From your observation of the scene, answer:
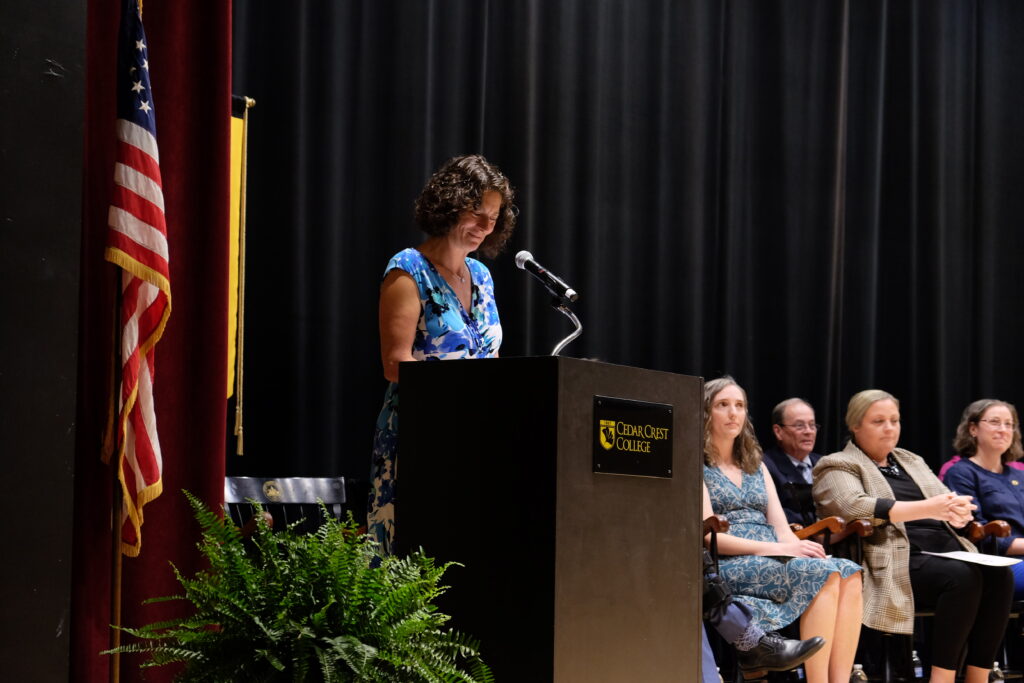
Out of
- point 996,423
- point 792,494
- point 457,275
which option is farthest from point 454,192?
point 996,423

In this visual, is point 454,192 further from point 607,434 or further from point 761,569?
point 761,569

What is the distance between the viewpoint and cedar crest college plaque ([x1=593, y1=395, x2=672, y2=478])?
2.04 meters

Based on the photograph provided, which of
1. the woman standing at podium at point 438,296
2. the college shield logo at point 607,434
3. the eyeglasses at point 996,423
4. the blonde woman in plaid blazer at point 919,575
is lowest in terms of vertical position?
the blonde woman in plaid blazer at point 919,575

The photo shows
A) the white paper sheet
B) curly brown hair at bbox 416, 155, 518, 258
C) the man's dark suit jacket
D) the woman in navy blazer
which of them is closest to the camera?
curly brown hair at bbox 416, 155, 518, 258

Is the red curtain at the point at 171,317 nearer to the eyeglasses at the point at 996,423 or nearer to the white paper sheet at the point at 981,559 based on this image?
the white paper sheet at the point at 981,559

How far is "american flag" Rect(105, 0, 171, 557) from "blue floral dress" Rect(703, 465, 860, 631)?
7.05ft

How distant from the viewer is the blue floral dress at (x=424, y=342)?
2.44m

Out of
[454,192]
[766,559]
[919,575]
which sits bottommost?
[919,575]

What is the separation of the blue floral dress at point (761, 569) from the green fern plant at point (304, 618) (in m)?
2.55

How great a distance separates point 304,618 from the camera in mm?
1439

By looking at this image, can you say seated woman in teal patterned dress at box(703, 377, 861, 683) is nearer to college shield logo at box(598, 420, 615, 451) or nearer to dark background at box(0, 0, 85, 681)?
college shield logo at box(598, 420, 615, 451)

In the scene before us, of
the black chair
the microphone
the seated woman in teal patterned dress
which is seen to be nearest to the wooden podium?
the microphone

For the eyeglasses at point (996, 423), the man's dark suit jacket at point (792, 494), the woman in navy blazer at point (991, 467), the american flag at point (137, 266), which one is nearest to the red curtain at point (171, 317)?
the american flag at point (137, 266)

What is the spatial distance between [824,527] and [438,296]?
228 centimetres
